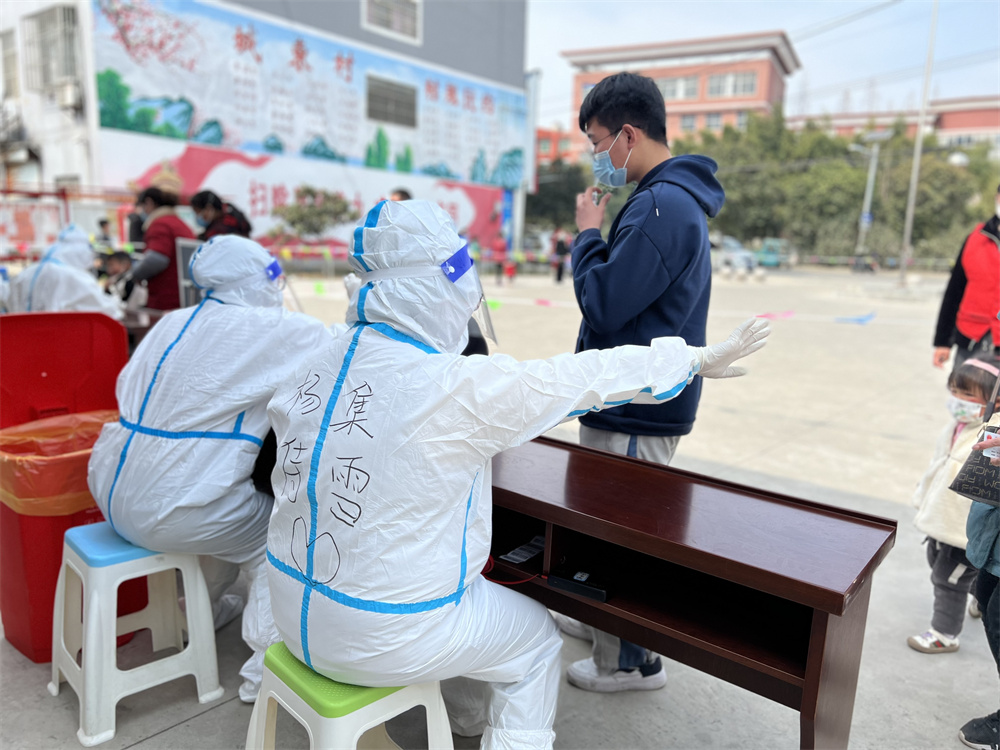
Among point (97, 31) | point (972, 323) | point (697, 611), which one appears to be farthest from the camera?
point (97, 31)

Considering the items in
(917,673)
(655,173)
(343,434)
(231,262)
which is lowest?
(917,673)

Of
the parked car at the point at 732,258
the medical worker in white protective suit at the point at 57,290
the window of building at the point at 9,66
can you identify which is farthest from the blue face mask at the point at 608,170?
the parked car at the point at 732,258

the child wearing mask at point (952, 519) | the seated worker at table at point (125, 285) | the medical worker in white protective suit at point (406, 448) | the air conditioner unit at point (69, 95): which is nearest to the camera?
the medical worker in white protective suit at point (406, 448)

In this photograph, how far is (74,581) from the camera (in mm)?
2074

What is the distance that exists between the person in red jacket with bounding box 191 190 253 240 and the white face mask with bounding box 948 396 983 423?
3.44 metres

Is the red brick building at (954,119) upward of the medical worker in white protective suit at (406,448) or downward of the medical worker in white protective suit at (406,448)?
upward

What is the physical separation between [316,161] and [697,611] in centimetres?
1777

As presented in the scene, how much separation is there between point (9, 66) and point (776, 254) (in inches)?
1003

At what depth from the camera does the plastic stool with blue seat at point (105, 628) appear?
1.85 meters

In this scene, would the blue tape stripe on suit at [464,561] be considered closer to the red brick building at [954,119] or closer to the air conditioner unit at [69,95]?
the air conditioner unit at [69,95]

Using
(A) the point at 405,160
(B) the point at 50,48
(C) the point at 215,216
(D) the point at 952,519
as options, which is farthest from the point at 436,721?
(A) the point at 405,160

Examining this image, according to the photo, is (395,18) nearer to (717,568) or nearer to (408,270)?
(408,270)

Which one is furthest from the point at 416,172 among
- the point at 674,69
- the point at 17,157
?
the point at 17,157

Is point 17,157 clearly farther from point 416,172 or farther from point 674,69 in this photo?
point 674,69
